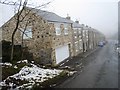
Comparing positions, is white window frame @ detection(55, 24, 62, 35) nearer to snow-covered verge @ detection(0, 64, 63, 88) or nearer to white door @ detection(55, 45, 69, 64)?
white door @ detection(55, 45, 69, 64)

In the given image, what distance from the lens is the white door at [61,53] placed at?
34650 mm

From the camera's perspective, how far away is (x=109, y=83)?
19672 mm

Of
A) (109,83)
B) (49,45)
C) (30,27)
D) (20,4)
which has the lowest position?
(109,83)

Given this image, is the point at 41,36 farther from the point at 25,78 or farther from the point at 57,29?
the point at 25,78

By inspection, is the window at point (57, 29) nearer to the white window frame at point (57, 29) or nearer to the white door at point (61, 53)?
the white window frame at point (57, 29)

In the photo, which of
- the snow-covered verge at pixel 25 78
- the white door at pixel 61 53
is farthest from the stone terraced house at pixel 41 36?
the snow-covered verge at pixel 25 78

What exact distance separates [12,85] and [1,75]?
2994 millimetres

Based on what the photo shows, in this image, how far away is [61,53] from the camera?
37000 millimetres

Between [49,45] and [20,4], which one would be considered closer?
[20,4]

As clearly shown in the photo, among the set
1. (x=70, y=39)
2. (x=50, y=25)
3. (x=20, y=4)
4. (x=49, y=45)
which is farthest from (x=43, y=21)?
(x=70, y=39)

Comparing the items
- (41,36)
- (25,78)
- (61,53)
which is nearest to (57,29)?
(41,36)

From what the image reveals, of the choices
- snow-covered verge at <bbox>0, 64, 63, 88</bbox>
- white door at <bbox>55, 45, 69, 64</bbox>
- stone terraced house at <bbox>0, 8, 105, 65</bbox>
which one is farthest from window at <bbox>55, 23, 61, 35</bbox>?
snow-covered verge at <bbox>0, 64, 63, 88</bbox>

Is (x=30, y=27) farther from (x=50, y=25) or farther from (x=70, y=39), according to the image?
(x=70, y=39)

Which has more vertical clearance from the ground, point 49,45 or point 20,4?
point 20,4
